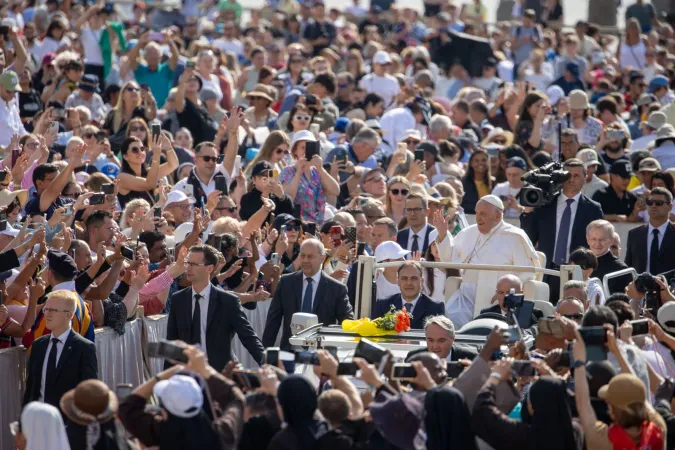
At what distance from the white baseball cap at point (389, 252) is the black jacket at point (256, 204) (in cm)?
152

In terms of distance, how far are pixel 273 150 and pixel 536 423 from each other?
7.62 metres

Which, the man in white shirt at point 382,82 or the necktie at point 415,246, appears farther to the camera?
the man in white shirt at point 382,82

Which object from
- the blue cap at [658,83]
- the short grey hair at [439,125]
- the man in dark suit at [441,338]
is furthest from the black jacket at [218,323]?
the blue cap at [658,83]

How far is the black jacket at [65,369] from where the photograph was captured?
949 cm

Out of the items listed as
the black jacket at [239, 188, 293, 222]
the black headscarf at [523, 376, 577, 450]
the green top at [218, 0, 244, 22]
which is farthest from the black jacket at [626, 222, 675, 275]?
the green top at [218, 0, 244, 22]

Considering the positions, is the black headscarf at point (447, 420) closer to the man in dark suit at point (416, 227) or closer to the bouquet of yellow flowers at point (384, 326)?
the bouquet of yellow flowers at point (384, 326)

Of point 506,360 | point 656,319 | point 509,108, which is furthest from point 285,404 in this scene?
point 509,108

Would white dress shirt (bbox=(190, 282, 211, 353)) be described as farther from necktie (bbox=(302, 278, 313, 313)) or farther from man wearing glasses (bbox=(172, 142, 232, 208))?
man wearing glasses (bbox=(172, 142, 232, 208))

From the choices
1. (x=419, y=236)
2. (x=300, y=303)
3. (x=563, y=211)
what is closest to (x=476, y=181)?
(x=563, y=211)

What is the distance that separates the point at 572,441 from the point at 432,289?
545 centimetres

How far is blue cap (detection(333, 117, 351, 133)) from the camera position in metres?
18.1

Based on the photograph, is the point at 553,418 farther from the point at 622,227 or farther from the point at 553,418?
the point at 622,227

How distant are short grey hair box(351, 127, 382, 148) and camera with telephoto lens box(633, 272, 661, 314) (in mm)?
6198

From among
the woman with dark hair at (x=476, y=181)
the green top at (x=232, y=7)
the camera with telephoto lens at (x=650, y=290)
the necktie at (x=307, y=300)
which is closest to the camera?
the camera with telephoto lens at (x=650, y=290)
